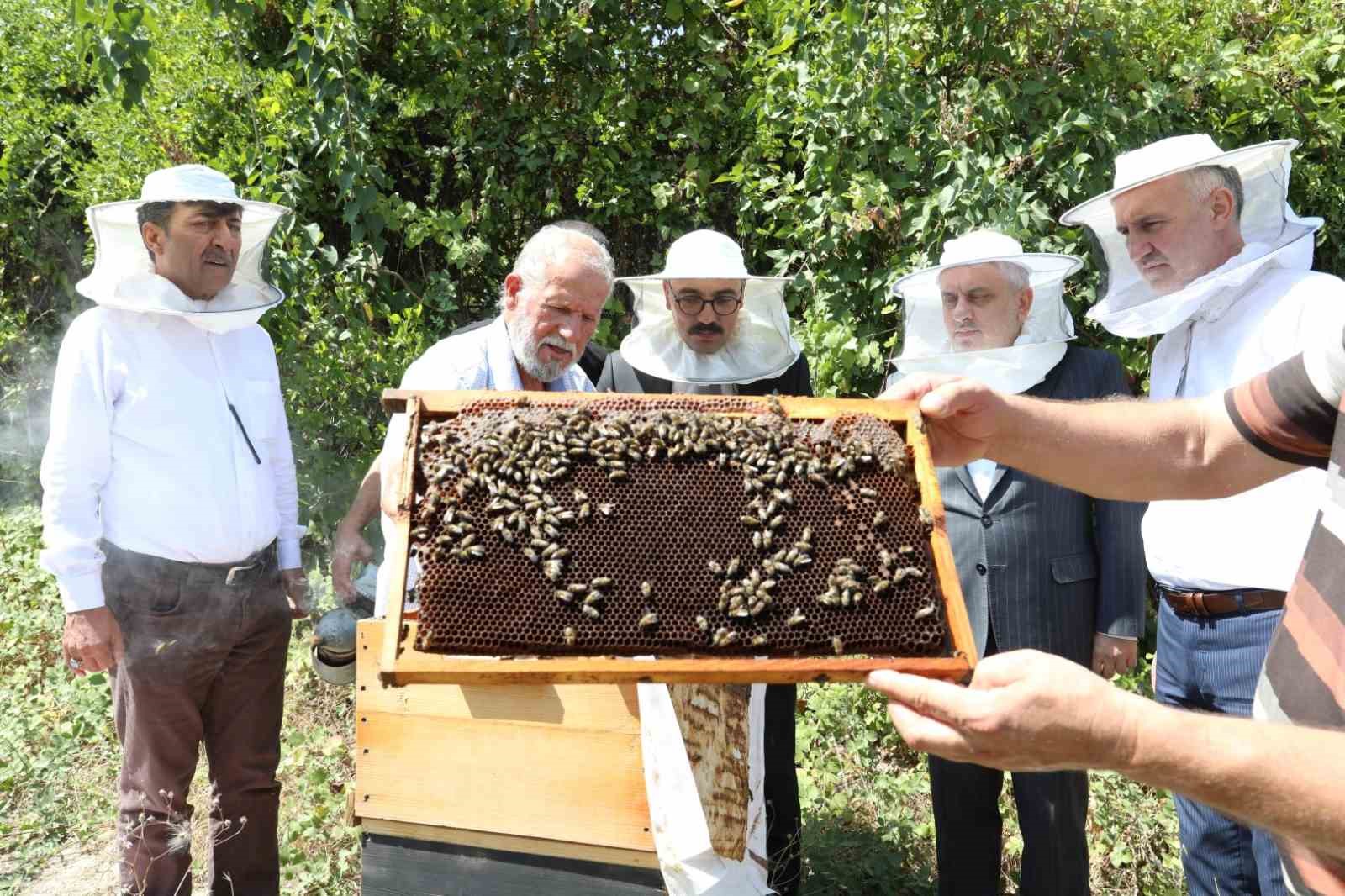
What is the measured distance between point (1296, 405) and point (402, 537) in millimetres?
1872

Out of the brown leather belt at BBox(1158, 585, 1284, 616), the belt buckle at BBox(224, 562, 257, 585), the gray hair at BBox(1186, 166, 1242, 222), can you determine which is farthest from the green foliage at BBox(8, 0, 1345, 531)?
the belt buckle at BBox(224, 562, 257, 585)

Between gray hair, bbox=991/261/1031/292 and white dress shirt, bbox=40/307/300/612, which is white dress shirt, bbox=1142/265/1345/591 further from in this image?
white dress shirt, bbox=40/307/300/612

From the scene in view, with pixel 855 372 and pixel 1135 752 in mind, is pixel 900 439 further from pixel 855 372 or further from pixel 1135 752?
pixel 855 372

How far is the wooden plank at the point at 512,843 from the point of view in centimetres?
262

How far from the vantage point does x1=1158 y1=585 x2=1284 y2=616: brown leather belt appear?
298cm

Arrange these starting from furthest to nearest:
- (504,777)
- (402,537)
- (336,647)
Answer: (336,647) < (504,777) < (402,537)

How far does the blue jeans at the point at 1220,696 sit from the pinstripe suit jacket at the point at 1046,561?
1.30 ft

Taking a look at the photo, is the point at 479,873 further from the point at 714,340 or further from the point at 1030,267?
the point at 1030,267

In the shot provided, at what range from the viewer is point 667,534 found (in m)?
2.20

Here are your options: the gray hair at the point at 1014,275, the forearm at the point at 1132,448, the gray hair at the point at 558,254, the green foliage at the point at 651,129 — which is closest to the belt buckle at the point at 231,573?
the gray hair at the point at 558,254

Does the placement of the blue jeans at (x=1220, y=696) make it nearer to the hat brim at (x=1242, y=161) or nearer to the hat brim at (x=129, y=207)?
the hat brim at (x=1242, y=161)

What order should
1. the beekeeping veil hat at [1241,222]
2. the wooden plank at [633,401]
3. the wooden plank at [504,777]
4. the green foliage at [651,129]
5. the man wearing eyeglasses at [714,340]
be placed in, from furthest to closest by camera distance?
the green foliage at [651,129]
the man wearing eyeglasses at [714,340]
the beekeeping veil hat at [1241,222]
the wooden plank at [504,777]
the wooden plank at [633,401]

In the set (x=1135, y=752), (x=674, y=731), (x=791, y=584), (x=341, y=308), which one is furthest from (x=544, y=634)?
(x=341, y=308)

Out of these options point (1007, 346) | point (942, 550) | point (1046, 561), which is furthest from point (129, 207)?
point (1046, 561)
